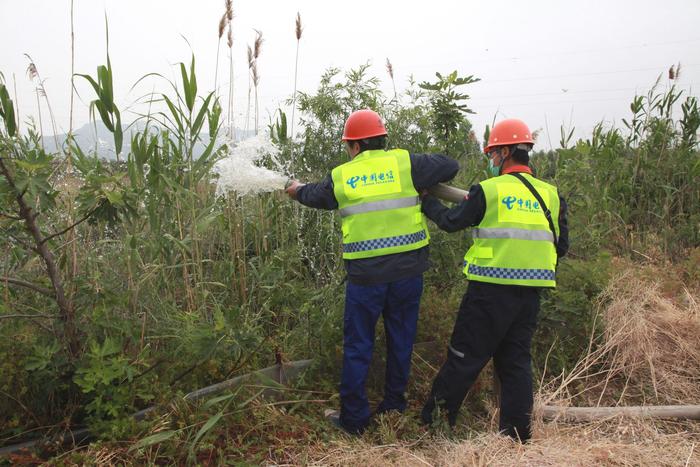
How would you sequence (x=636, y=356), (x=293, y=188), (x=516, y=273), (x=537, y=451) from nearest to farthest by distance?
(x=537, y=451)
(x=516, y=273)
(x=293, y=188)
(x=636, y=356)

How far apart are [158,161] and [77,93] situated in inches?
22.7

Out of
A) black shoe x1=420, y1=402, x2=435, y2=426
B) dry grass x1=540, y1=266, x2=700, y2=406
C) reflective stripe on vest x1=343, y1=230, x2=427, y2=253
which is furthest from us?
dry grass x1=540, y1=266, x2=700, y2=406

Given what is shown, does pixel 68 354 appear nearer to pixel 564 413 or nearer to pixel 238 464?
pixel 238 464

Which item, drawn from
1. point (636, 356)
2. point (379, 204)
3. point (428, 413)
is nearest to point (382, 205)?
point (379, 204)

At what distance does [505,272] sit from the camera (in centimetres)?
316

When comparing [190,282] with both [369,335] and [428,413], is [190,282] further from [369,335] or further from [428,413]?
[428,413]

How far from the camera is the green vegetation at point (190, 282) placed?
2.87 meters

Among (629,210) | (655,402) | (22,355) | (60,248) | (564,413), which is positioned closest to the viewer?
(22,355)

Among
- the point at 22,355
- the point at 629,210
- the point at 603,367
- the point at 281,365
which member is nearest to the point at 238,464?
the point at 281,365

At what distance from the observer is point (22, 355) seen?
2.99 metres

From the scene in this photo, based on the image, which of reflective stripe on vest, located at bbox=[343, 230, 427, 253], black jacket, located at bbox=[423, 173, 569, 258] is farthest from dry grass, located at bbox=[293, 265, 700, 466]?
black jacket, located at bbox=[423, 173, 569, 258]

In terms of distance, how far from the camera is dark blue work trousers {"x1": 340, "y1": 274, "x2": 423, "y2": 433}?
331 cm

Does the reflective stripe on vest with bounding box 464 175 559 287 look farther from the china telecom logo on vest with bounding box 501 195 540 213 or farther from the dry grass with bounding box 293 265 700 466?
the dry grass with bounding box 293 265 700 466

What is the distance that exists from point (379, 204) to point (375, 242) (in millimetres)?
235
